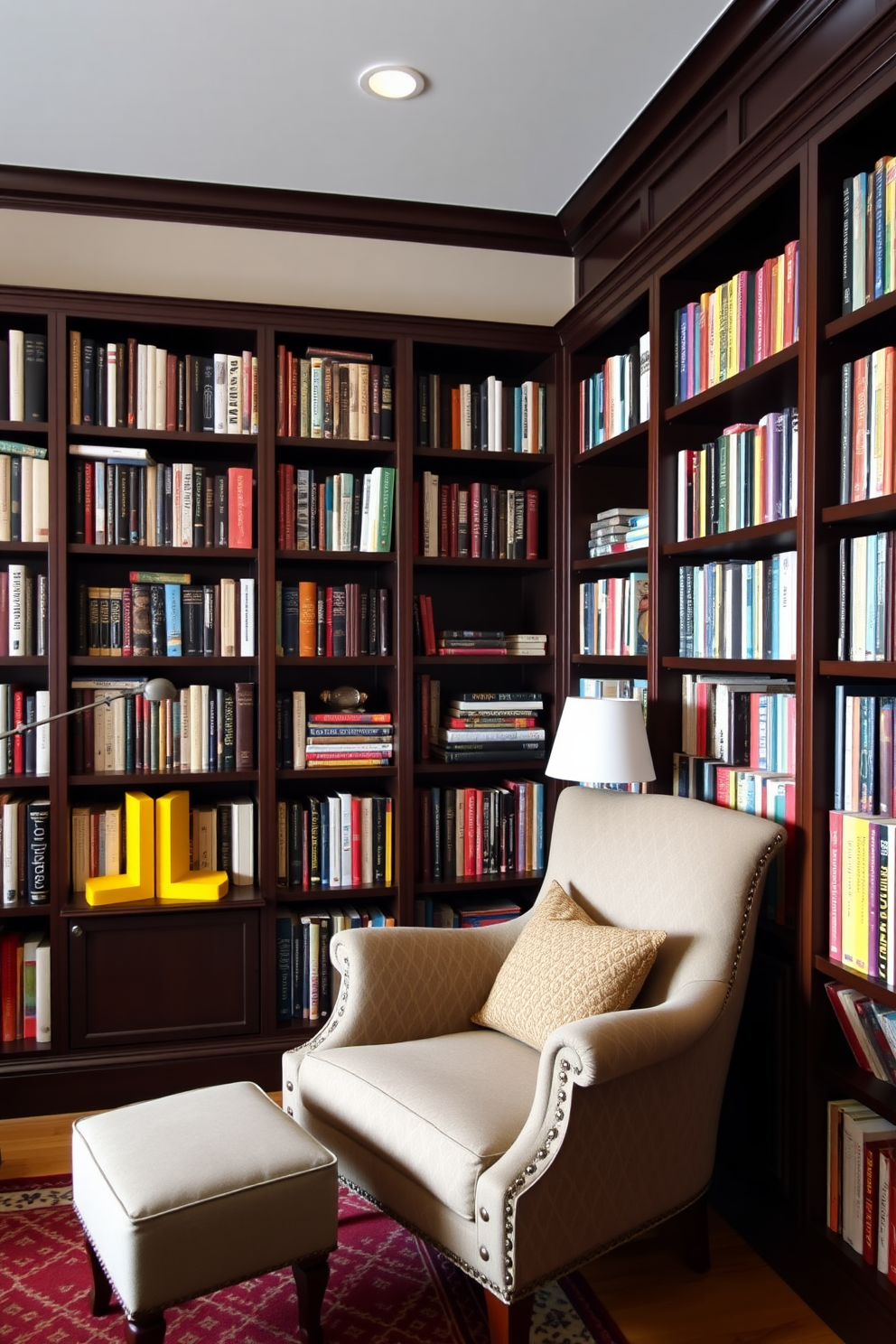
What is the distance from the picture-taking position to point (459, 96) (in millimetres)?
2721

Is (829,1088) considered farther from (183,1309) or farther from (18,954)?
(18,954)

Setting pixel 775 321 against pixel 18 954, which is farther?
pixel 18 954

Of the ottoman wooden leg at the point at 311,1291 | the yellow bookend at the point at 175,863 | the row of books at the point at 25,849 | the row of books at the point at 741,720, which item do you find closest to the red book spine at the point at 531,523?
the row of books at the point at 741,720

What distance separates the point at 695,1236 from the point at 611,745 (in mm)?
1113

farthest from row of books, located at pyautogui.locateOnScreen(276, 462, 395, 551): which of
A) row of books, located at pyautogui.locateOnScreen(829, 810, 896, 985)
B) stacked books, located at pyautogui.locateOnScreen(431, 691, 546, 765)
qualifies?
row of books, located at pyautogui.locateOnScreen(829, 810, 896, 985)

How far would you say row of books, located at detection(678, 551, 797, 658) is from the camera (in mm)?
2240

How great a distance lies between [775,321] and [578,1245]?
1957 millimetres

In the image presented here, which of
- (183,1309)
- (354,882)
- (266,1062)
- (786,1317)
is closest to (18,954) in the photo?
(266,1062)

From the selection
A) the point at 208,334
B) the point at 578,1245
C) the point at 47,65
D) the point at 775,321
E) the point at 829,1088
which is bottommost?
the point at 578,1245

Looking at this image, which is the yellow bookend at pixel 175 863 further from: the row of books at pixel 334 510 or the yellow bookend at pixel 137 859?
the row of books at pixel 334 510

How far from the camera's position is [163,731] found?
3.17m

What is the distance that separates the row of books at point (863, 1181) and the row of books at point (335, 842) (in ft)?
5.29

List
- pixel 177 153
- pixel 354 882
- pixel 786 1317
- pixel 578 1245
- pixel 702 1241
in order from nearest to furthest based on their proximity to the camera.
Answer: pixel 578 1245 → pixel 786 1317 → pixel 702 1241 → pixel 177 153 → pixel 354 882

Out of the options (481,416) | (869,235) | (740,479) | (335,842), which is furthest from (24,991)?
(869,235)
